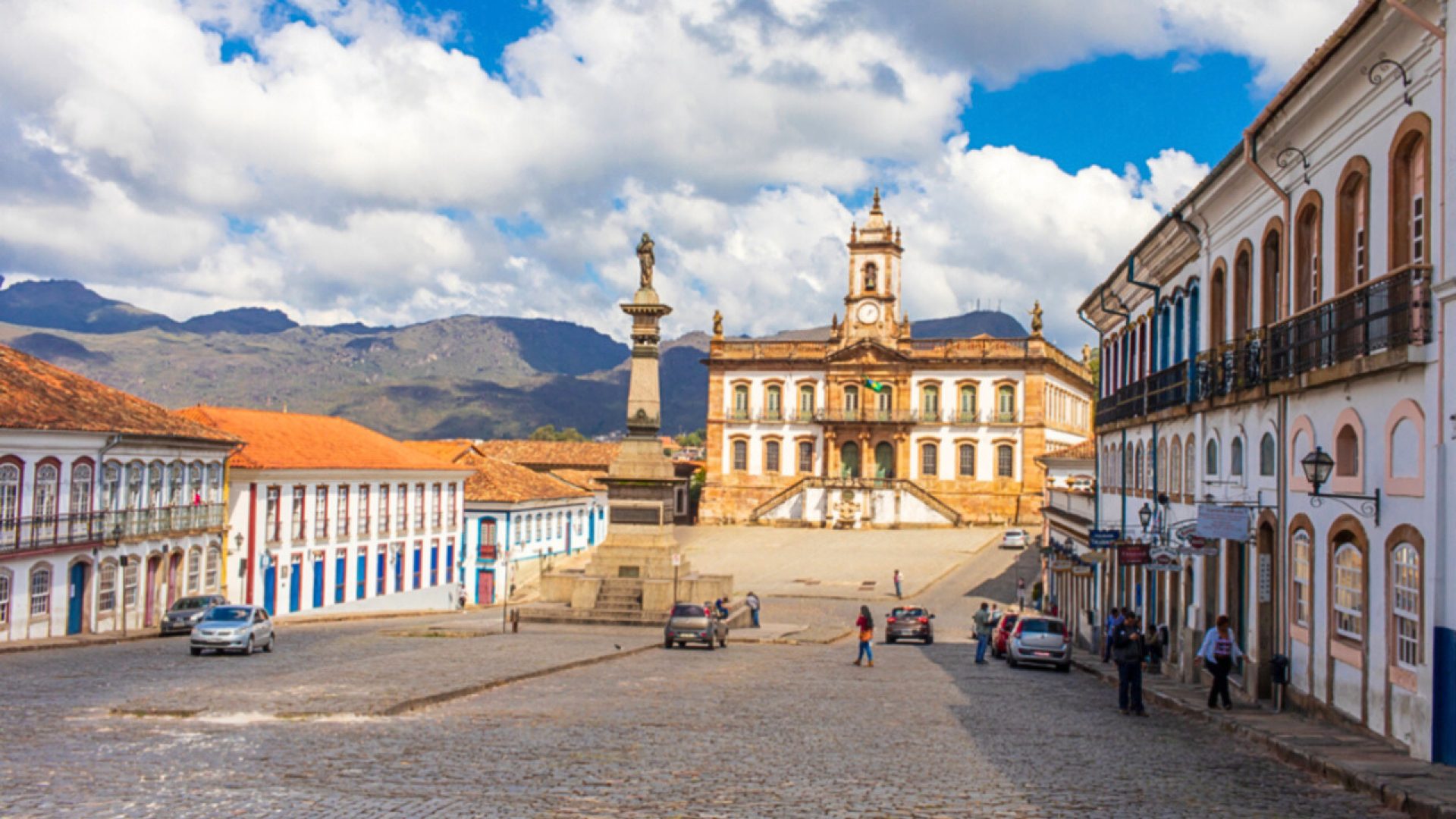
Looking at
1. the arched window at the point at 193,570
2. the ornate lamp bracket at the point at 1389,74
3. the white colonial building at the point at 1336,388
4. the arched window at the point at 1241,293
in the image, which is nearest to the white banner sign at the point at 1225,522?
the white colonial building at the point at 1336,388

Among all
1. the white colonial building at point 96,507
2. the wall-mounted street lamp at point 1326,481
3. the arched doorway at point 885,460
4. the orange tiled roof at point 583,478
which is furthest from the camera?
the arched doorway at point 885,460

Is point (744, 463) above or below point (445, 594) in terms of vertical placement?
above

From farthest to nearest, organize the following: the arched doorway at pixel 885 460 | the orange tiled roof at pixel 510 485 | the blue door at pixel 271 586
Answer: the arched doorway at pixel 885 460 < the orange tiled roof at pixel 510 485 < the blue door at pixel 271 586

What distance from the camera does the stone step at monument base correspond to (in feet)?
127

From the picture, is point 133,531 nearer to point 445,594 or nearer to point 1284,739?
point 445,594

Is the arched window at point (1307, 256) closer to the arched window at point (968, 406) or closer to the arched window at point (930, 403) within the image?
the arched window at point (968, 406)

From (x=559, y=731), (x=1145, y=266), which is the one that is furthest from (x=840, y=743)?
(x=1145, y=266)

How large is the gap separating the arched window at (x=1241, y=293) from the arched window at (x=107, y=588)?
29192mm

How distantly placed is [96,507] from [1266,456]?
29.8 meters

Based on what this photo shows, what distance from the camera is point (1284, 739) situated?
15164 mm

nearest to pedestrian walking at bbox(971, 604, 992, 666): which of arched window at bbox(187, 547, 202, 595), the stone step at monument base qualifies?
the stone step at monument base

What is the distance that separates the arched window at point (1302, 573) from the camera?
17.6 m

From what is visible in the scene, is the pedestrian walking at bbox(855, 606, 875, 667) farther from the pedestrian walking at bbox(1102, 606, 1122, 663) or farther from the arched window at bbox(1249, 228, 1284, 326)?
the arched window at bbox(1249, 228, 1284, 326)

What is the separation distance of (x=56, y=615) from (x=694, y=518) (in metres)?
60.6
